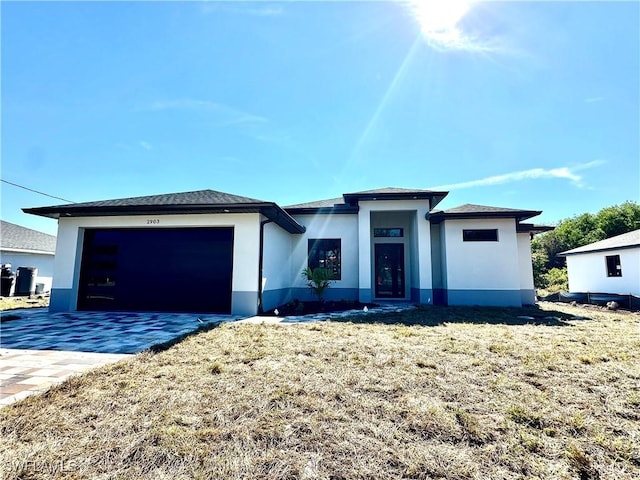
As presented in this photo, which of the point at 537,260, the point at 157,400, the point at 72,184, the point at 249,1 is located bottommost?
the point at 157,400

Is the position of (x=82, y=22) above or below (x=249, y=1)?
below

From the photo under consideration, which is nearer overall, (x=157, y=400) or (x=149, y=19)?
(x=157, y=400)

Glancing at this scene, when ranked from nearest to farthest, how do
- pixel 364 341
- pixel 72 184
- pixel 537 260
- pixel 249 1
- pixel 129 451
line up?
pixel 129 451
pixel 364 341
pixel 249 1
pixel 72 184
pixel 537 260

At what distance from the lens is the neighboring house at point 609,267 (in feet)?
39.7

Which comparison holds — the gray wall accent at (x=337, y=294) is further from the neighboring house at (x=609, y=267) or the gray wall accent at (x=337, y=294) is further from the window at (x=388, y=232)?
the neighboring house at (x=609, y=267)

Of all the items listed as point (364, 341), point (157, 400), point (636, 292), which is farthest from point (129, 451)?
point (636, 292)

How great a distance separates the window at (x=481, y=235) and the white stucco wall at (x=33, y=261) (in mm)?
20156

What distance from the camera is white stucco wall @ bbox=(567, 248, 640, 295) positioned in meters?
12.0

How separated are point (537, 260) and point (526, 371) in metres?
24.6

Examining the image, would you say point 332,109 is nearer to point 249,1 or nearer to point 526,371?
point 249,1

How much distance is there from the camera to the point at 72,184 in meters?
17.2

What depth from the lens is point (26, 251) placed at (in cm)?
1539

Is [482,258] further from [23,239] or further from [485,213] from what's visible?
[23,239]

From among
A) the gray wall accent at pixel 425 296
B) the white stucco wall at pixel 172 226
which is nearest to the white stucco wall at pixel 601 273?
the gray wall accent at pixel 425 296
